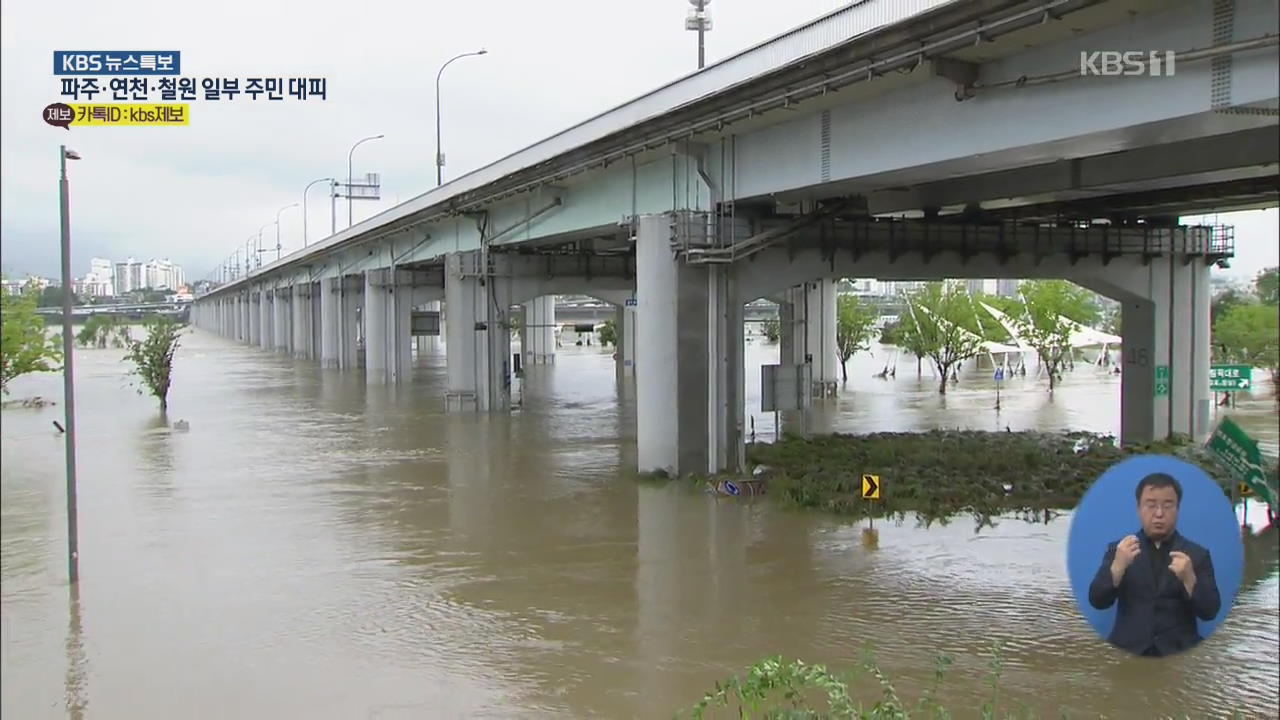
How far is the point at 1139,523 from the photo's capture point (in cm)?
475

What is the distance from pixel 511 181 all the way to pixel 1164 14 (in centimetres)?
1867

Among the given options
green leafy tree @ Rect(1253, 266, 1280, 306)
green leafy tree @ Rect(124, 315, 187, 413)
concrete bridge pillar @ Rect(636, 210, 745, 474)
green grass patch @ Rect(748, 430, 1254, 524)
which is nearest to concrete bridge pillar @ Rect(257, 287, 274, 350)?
green leafy tree @ Rect(124, 315, 187, 413)

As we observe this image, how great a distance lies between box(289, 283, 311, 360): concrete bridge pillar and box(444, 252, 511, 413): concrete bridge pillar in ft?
131

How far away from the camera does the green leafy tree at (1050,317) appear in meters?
44.3

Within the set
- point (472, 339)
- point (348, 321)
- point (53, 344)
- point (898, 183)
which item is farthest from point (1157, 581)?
point (348, 321)

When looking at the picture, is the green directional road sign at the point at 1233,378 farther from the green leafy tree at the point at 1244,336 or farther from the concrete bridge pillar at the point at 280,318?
the concrete bridge pillar at the point at 280,318

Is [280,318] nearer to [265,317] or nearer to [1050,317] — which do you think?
[265,317]

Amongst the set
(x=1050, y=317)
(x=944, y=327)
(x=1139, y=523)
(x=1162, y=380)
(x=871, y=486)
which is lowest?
(x=871, y=486)

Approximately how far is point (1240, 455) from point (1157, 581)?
2.22 ft

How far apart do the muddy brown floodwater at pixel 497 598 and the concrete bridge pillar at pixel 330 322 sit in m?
38.4

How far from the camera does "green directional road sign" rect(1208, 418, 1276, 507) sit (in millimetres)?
4617

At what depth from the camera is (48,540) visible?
1567cm

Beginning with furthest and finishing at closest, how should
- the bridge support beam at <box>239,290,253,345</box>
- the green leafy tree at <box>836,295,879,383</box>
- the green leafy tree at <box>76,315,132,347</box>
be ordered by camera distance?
the bridge support beam at <box>239,290,253,345</box> → the green leafy tree at <box>76,315,132,347</box> → the green leafy tree at <box>836,295,879,383</box>

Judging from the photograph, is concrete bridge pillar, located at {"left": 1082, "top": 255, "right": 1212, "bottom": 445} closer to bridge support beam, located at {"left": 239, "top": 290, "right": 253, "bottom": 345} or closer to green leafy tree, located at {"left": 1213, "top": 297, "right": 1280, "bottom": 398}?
green leafy tree, located at {"left": 1213, "top": 297, "right": 1280, "bottom": 398}
